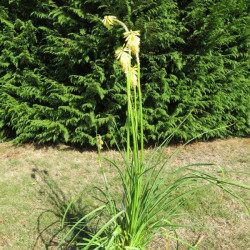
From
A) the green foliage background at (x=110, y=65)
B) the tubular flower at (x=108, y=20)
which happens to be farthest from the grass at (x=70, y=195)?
the tubular flower at (x=108, y=20)

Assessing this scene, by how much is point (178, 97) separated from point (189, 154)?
3.52 feet

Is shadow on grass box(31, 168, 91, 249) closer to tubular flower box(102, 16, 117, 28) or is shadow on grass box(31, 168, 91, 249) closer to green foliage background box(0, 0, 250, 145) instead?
green foliage background box(0, 0, 250, 145)

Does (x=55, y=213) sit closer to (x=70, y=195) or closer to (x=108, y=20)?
(x=70, y=195)

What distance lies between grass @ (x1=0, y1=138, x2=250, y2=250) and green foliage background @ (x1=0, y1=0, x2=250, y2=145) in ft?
1.24

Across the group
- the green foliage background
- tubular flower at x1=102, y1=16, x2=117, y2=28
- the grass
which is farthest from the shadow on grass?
tubular flower at x1=102, y1=16, x2=117, y2=28

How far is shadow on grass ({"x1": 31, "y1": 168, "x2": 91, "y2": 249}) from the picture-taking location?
2.11 m

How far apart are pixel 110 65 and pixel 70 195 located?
204 cm

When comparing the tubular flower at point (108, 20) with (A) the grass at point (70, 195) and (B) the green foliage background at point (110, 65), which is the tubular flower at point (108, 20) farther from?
(B) the green foliage background at point (110, 65)

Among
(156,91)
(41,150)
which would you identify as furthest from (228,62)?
(41,150)

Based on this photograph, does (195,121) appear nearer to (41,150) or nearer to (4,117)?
(41,150)

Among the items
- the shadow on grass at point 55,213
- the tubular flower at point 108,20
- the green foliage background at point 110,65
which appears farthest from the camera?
the green foliage background at point 110,65

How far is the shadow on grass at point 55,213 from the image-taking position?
2.11m

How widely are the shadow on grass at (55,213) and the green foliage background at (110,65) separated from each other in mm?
943

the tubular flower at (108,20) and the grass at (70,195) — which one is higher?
the tubular flower at (108,20)
